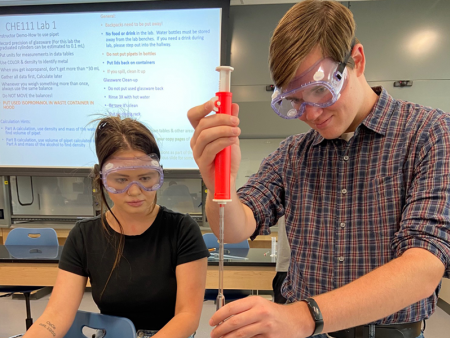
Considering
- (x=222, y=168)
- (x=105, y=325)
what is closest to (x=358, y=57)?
(x=222, y=168)

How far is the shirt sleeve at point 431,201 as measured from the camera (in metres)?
0.64

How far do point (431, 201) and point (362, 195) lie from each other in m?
0.20

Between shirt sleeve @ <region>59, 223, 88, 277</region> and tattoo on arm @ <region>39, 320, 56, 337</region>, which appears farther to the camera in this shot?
shirt sleeve @ <region>59, 223, 88, 277</region>

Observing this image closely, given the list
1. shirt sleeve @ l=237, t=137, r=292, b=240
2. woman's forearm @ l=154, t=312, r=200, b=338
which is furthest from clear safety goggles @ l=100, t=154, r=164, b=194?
woman's forearm @ l=154, t=312, r=200, b=338

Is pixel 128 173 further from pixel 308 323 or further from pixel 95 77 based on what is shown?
pixel 95 77

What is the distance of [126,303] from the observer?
117 centimetres

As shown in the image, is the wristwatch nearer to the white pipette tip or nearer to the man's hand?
the man's hand

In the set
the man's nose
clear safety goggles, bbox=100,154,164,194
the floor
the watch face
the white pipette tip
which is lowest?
the floor

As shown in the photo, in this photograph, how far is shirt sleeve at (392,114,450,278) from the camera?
0.64 meters

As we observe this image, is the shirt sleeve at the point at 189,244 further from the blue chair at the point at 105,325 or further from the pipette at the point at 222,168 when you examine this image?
the pipette at the point at 222,168

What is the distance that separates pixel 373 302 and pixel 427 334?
2626 millimetres

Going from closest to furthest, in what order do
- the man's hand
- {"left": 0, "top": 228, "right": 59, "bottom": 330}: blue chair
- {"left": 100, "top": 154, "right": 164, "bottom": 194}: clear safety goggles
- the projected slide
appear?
1. the man's hand
2. {"left": 100, "top": 154, "right": 164, "bottom": 194}: clear safety goggles
3. {"left": 0, "top": 228, "right": 59, "bottom": 330}: blue chair
4. the projected slide

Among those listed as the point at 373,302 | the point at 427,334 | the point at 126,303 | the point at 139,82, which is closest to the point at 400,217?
the point at 373,302

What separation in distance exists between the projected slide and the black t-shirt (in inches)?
79.4
